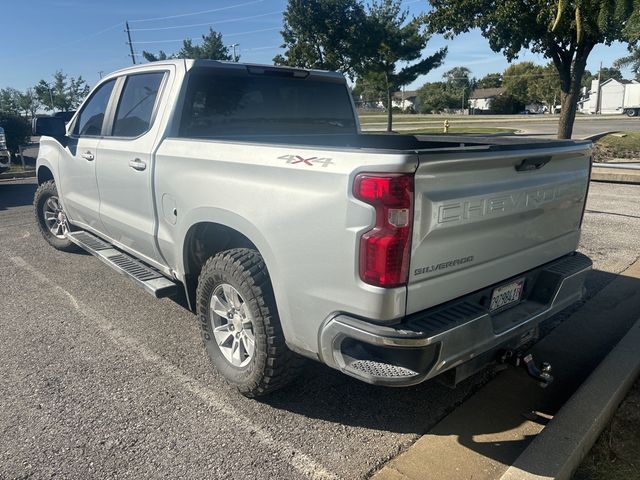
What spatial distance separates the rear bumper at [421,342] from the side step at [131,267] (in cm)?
167

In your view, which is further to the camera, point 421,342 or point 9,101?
point 9,101

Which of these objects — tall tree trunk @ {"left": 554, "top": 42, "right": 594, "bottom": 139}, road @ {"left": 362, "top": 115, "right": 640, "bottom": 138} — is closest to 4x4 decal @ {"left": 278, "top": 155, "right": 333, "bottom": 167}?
tall tree trunk @ {"left": 554, "top": 42, "right": 594, "bottom": 139}

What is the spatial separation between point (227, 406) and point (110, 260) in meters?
1.94

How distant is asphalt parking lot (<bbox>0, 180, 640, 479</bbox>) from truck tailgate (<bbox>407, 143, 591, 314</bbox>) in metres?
0.90

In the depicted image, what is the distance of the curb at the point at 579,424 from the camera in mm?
2418

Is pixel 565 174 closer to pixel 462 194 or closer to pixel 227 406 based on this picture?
pixel 462 194

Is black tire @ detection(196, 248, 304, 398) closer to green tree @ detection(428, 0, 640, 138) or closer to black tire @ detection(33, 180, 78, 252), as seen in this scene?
black tire @ detection(33, 180, 78, 252)

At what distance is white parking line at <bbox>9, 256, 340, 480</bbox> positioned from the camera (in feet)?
8.53

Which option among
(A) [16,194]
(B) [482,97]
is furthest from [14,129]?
(B) [482,97]

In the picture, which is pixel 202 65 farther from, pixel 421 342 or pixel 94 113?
pixel 421 342

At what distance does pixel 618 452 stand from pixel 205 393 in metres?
2.29

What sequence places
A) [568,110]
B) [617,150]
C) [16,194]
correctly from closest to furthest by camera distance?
[16,194] < [568,110] < [617,150]

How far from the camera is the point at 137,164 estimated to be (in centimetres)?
386

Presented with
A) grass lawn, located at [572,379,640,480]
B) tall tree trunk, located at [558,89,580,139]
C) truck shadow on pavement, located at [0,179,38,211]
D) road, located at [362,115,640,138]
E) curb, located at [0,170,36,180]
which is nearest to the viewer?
grass lawn, located at [572,379,640,480]
